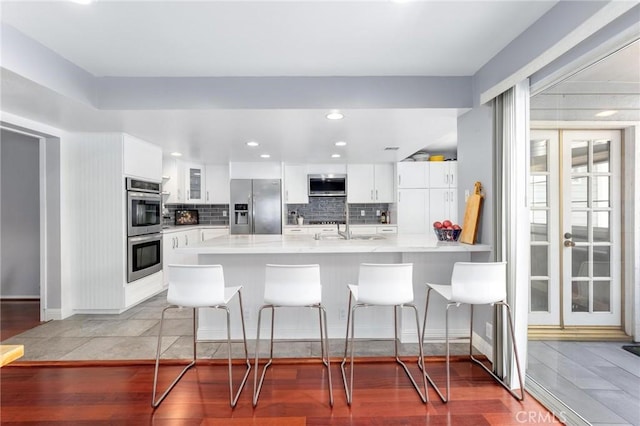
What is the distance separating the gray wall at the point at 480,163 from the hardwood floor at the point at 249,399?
476 mm

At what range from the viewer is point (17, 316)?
3.88 metres

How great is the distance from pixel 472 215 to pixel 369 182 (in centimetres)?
353

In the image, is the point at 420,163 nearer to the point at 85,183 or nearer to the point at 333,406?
the point at 333,406

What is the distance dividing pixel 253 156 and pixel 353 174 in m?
1.95

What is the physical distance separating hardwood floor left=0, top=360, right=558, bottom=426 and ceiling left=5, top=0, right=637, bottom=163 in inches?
83.3

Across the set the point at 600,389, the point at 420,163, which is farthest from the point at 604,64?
the point at 420,163

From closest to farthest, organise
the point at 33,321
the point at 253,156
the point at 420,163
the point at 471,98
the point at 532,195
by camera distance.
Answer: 1. the point at 532,195
2. the point at 471,98
3. the point at 33,321
4. the point at 253,156
5. the point at 420,163

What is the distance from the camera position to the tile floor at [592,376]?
2000 millimetres

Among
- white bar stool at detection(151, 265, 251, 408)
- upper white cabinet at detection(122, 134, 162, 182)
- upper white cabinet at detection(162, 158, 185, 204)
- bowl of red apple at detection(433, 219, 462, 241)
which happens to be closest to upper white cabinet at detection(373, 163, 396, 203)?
bowl of red apple at detection(433, 219, 462, 241)

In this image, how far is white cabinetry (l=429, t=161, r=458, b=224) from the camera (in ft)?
19.3

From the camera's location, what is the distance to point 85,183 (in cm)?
388

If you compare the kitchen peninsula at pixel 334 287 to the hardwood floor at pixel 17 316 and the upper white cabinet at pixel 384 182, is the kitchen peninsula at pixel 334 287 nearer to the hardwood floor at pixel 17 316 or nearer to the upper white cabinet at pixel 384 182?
the hardwood floor at pixel 17 316

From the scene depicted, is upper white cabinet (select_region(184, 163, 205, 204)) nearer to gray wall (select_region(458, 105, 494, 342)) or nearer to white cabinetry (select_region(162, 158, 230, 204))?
white cabinetry (select_region(162, 158, 230, 204))

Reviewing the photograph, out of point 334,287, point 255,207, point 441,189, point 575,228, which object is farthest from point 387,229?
point 575,228
